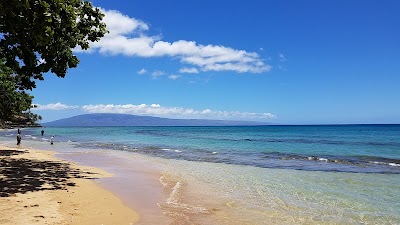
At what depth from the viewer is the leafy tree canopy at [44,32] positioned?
9.43 metres

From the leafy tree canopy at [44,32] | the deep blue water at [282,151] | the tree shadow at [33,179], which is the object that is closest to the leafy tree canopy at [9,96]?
the leafy tree canopy at [44,32]

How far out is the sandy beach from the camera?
8.52 m

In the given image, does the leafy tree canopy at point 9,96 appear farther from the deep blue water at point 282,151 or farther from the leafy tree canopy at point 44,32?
the deep blue water at point 282,151

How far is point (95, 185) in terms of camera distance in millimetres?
13984

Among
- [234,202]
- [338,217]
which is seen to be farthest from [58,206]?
[338,217]

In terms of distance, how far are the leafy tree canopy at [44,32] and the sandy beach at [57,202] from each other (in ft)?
15.8

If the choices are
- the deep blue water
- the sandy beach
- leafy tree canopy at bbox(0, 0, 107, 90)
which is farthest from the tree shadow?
the deep blue water

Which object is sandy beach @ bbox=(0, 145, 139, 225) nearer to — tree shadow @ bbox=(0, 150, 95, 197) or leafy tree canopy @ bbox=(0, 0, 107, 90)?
tree shadow @ bbox=(0, 150, 95, 197)

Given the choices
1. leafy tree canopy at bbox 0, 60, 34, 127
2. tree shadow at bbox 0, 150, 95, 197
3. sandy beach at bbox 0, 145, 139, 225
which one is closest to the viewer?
sandy beach at bbox 0, 145, 139, 225

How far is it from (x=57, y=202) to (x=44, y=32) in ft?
16.9

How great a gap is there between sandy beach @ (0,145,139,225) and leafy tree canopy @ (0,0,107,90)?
482 cm

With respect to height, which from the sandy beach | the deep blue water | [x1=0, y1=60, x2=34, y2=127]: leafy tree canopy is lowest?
the deep blue water

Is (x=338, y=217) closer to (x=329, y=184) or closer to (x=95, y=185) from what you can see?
(x=329, y=184)

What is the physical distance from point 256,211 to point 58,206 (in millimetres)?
6058
